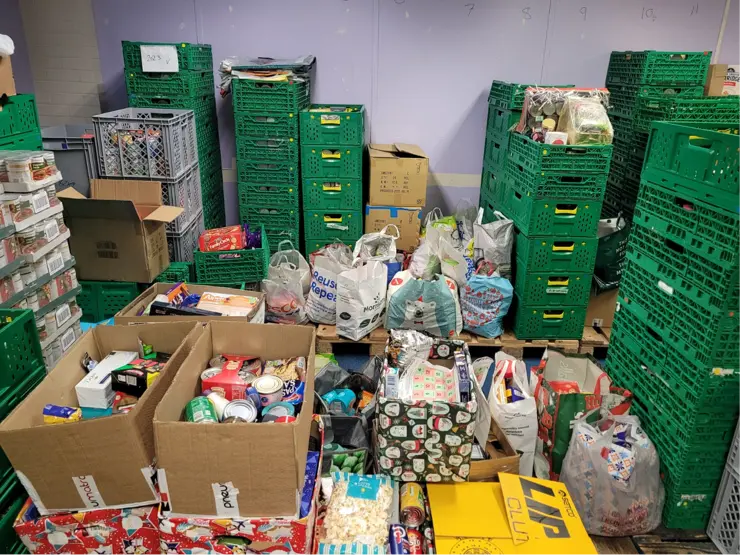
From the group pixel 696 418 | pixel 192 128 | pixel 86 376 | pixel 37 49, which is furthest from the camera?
pixel 37 49

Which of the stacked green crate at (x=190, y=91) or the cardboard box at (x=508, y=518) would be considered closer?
the cardboard box at (x=508, y=518)

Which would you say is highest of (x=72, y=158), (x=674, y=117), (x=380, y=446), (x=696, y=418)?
(x=674, y=117)

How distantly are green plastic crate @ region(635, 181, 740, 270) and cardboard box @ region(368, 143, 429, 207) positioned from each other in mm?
1968

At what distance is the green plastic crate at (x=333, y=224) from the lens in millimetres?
4105

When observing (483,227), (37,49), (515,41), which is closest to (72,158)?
(37,49)

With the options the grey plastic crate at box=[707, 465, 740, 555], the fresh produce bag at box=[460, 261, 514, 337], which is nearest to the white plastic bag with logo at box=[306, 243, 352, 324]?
the fresh produce bag at box=[460, 261, 514, 337]

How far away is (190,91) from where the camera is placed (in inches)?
151

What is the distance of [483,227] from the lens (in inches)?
140

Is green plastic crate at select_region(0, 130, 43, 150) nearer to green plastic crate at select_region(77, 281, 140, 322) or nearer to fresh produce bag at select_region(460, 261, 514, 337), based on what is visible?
green plastic crate at select_region(77, 281, 140, 322)

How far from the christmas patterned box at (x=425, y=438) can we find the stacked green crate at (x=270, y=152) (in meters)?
2.40

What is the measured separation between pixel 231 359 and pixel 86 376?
48cm

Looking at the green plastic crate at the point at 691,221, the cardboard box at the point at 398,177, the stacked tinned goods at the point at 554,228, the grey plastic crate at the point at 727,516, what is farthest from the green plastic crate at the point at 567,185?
the grey plastic crate at the point at 727,516

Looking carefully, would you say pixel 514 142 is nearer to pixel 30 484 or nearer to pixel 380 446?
pixel 380 446

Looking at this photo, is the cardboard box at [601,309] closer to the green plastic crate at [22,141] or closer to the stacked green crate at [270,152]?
the stacked green crate at [270,152]
